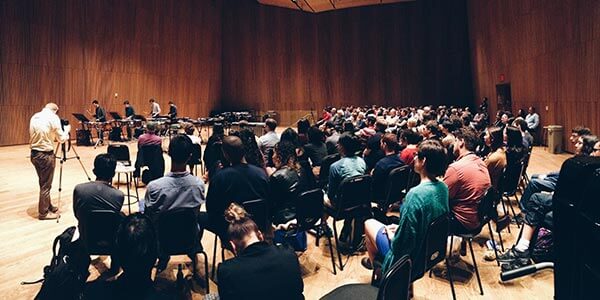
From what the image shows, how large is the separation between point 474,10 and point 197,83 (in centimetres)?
1319

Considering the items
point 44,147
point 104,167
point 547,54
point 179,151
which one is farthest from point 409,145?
point 547,54

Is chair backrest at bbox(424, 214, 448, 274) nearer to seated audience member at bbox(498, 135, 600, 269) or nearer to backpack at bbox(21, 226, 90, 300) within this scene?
seated audience member at bbox(498, 135, 600, 269)

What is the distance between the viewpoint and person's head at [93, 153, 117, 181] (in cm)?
371

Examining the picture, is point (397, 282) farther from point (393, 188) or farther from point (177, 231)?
point (393, 188)

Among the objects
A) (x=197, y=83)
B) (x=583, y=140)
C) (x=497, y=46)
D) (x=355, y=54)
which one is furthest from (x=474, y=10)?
(x=583, y=140)

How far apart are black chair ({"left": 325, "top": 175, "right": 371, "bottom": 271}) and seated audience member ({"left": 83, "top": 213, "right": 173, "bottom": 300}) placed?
1.96m

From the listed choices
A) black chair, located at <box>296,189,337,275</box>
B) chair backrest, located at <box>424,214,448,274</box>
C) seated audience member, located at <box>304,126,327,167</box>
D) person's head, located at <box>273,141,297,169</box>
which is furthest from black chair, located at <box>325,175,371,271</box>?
seated audience member, located at <box>304,126,327,167</box>

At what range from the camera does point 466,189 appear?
140 inches

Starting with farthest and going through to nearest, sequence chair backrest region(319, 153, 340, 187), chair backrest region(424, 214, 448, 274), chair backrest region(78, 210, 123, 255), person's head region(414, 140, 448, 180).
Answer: chair backrest region(319, 153, 340, 187), chair backrest region(78, 210, 123, 255), person's head region(414, 140, 448, 180), chair backrest region(424, 214, 448, 274)

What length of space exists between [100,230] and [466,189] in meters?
3.14

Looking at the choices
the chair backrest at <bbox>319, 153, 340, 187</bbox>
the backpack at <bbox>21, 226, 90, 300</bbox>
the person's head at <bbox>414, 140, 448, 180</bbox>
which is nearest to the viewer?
the backpack at <bbox>21, 226, 90, 300</bbox>

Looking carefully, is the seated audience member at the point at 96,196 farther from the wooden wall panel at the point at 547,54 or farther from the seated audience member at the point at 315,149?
the wooden wall panel at the point at 547,54

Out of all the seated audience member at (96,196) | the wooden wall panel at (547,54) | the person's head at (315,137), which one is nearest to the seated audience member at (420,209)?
the seated audience member at (96,196)

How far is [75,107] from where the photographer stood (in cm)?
1416
